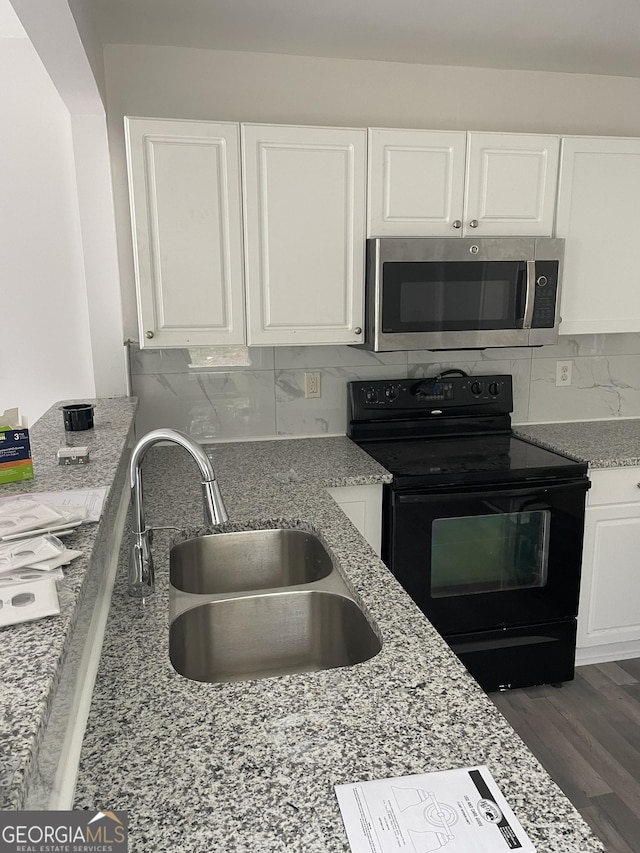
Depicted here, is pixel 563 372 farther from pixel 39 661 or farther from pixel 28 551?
pixel 39 661

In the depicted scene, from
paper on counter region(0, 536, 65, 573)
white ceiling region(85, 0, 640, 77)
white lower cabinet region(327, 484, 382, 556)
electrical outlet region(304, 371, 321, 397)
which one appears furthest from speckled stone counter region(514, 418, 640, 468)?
paper on counter region(0, 536, 65, 573)

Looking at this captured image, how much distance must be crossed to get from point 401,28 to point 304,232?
29.7 inches

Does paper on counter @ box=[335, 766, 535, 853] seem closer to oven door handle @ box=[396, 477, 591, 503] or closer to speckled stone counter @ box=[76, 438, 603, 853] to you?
speckled stone counter @ box=[76, 438, 603, 853]

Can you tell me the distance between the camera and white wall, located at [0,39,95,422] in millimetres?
2328

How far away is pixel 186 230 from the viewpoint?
216cm

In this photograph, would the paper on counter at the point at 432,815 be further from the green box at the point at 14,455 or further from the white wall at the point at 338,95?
the white wall at the point at 338,95

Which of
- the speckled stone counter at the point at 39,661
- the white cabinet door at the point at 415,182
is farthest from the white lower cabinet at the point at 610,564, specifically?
the speckled stone counter at the point at 39,661

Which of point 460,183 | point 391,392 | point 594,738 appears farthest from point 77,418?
point 594,738

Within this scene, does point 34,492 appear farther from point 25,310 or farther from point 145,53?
point 145,53

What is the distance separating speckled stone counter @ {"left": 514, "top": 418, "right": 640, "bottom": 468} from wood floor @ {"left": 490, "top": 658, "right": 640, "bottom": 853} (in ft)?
2.85

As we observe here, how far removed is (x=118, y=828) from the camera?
0.46m

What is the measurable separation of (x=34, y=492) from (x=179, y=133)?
134 cm

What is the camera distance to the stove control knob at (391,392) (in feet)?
8.84

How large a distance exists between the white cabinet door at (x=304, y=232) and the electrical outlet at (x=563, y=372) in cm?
110
